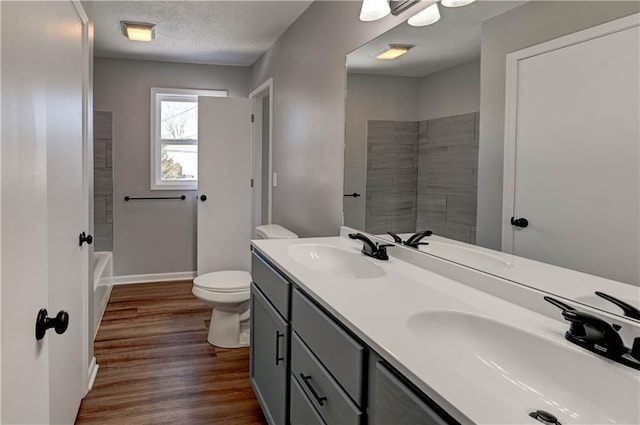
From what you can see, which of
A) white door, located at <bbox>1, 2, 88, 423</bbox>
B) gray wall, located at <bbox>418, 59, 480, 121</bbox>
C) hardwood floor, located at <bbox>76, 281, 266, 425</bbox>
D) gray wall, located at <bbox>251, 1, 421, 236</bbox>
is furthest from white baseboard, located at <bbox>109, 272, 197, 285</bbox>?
gray wall, located at <bbox>418, 59, 480, 121</bbox>

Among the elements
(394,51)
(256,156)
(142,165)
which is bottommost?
(142,165)

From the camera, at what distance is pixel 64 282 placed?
1845 millimetres

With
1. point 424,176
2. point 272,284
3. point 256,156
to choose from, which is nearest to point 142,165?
point 256,156

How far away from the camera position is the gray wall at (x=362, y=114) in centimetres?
206

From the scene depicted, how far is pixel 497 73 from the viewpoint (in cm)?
150

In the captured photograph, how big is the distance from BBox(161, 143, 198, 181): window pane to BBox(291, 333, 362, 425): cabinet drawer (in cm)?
376

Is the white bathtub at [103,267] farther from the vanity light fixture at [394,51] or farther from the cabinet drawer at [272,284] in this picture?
the vanity light fixture at [394,51]

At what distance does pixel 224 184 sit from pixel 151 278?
53.1 inches

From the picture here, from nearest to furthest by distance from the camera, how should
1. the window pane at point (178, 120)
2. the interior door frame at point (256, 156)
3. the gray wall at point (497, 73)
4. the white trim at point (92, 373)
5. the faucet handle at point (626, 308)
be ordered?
the faucet handle at point (626, 308)
the gray wall at point (497, 73)
the white trim at point (92, 373)
the interior door frame at point (256, 156)
the window pane at point (178, 120)

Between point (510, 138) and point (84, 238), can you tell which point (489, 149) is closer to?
point (510, 138)

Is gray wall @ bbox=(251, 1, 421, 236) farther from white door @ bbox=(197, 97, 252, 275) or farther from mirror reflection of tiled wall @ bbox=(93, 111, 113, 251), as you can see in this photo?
mirror reflection of tiled wall @ bbox=(93, 111, 113, 251)

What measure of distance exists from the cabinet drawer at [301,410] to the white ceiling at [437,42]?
134 cm

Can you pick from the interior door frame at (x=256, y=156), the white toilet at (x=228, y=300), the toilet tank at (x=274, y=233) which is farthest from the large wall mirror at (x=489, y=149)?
the interior door frame at (x=256, y=156)

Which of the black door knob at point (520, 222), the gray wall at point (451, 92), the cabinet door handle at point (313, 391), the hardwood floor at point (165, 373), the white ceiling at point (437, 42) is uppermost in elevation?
the white ceiling at point (437, 42)
